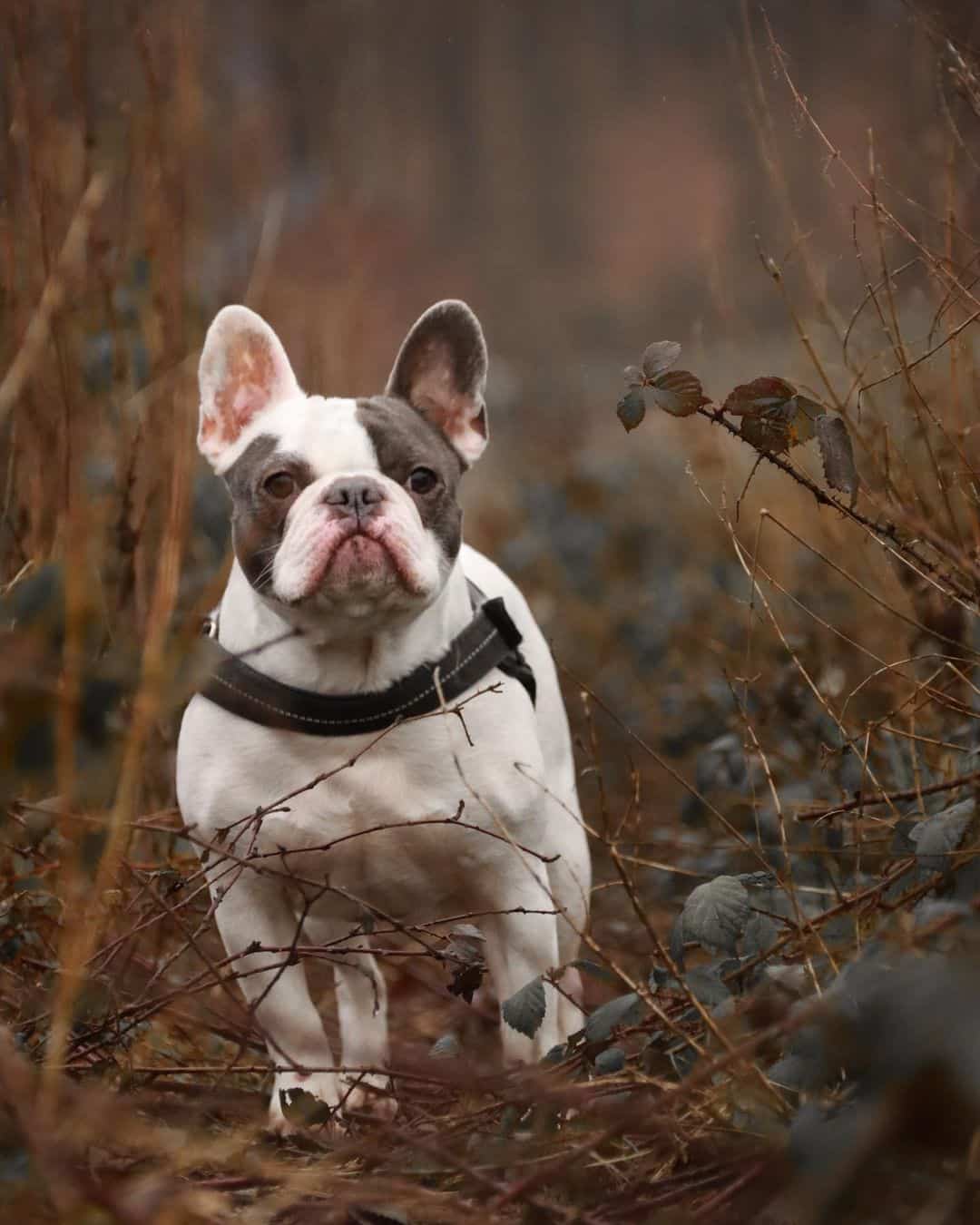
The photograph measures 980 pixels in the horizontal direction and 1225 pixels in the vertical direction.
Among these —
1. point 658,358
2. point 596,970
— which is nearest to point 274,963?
point 596,970

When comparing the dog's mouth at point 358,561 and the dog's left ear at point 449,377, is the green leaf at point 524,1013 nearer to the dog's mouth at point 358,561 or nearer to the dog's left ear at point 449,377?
the dog's mouth at point 358,561

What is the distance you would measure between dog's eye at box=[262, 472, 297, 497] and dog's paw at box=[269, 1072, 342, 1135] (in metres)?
0.96

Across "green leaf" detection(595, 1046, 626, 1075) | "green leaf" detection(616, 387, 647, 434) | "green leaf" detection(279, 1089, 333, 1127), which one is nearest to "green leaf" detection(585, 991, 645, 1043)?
"green leaf" detection(595, 1046, 626, 1075)

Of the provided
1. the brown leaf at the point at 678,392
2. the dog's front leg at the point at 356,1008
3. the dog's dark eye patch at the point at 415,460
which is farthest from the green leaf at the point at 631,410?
the dog's front leg at the point at 356,1008

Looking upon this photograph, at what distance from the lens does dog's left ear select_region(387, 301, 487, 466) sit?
2.79 metres

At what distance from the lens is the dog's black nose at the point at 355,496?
2.40 metres

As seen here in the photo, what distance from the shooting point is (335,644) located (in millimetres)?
2549

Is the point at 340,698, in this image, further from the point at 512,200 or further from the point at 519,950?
the point at 512,200

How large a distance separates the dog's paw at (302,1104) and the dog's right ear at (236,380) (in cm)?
112

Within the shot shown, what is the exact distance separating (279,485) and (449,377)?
0.46m

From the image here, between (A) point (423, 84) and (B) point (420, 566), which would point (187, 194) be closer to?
(B) point (420, 566)

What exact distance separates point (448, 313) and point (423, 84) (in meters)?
7.51

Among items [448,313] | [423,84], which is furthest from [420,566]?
[423,84]

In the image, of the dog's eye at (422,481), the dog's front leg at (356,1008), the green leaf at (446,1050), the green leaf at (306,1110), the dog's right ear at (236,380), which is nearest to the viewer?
the green leaf at (306,1110)
